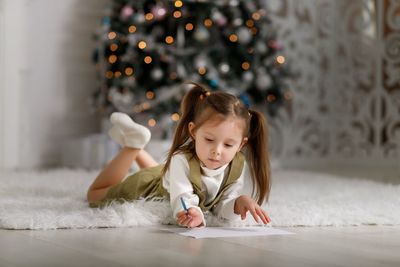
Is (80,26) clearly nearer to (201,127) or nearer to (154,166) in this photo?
(154,166)

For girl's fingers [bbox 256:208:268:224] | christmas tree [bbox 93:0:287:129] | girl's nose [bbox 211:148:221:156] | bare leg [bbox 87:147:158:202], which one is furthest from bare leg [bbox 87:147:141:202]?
christmas tree [bbox 93:0:287:129]

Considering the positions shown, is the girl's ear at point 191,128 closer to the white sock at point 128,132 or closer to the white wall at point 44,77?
the white sock at point 128,132

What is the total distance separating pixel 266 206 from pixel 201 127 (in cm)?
52

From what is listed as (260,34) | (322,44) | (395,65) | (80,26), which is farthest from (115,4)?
(395,65)

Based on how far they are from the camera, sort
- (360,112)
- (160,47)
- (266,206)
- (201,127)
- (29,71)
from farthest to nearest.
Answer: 1. (360,112)
2. (29,71)
3. (160,47)
4. (266,206)
5. (201,127)

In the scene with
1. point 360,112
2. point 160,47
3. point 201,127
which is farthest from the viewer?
point 360,112

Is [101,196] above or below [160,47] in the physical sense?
below

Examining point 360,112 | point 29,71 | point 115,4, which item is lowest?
point 360,112

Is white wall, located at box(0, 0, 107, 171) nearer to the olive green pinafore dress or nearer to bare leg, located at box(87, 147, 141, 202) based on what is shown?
bare leg, located at box(87, 147, 141, 202)

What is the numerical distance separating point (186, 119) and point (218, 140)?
0.53 feet

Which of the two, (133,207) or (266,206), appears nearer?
(133,207)

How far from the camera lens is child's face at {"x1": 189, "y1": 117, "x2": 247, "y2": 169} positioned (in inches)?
84.3

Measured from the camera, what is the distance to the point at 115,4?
4.86 meters

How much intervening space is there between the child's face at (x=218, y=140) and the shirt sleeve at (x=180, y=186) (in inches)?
2.5
